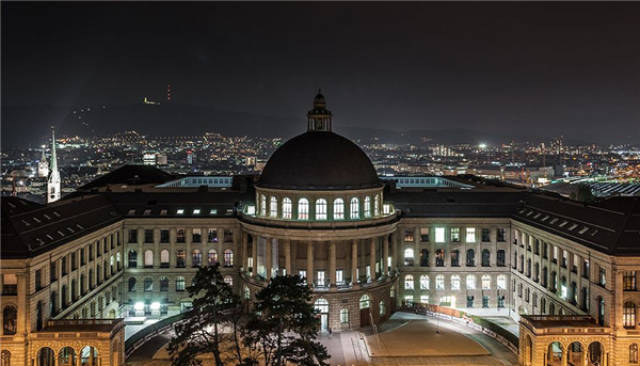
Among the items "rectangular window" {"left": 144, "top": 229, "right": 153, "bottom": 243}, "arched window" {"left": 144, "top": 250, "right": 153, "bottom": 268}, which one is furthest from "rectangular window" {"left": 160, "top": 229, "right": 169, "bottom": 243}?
"arched window" {"left": 144, "top": 250, "right": 153, "bottom": 268}

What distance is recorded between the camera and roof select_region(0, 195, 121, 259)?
63.0 meters

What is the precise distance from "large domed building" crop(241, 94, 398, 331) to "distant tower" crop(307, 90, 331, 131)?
209cm

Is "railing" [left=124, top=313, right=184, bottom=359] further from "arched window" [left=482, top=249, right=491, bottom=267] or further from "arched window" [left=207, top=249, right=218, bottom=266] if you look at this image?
"arched window" [left=482, top=249, right=491, bottom=267]

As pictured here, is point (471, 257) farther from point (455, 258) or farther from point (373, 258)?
point (373, 258)

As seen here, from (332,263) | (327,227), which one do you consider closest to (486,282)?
(332,263)

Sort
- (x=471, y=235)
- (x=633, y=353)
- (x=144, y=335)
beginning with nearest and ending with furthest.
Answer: (x=633, y=353) → (x=144, y=335) → (x=471, y=235)

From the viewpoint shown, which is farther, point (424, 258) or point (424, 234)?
point (424, 234)

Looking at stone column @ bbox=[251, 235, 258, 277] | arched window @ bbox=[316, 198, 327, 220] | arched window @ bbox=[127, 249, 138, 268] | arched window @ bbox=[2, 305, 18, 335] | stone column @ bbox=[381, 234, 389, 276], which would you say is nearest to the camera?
arched window @ bbox=[2, 305, 18, 335]

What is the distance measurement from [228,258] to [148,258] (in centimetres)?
1244

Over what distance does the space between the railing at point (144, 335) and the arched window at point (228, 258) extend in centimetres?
1470

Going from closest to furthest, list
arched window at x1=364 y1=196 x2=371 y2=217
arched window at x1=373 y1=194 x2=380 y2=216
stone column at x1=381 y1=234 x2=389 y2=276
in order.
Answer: arched window at x1=364 y1=196 x2=371 y2=217
arched window at x1=373 y1=194 x2=380 y2=216
stone column at x1=381 y1=234 x2=389 y2=276

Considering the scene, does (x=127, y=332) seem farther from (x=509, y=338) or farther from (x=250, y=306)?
(x=509, y=338)

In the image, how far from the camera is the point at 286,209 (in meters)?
82.1

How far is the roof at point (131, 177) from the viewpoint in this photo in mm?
143500
